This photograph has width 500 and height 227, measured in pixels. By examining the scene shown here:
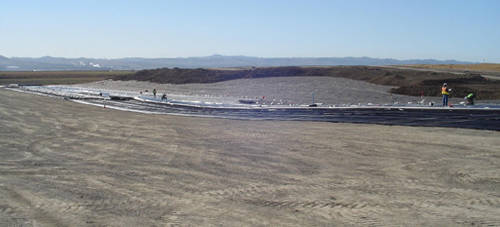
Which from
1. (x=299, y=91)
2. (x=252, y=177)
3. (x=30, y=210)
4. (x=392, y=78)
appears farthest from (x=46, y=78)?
(x=30, y=210)

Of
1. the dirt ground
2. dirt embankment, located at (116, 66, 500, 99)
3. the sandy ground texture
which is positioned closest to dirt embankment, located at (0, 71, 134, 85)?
dirt embankment, located at (116, 66, 500, 99)

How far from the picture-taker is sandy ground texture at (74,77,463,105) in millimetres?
32188

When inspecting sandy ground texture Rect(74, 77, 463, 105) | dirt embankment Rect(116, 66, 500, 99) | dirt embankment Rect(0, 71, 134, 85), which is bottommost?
dirt embankment Rect(0, 71, 134, 85)

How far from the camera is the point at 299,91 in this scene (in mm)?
37906

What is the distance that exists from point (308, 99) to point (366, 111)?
9057 millimetres

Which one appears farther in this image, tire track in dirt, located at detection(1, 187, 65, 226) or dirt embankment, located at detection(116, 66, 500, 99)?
dirt embankment, located at detection(116, 66, 500, 99)

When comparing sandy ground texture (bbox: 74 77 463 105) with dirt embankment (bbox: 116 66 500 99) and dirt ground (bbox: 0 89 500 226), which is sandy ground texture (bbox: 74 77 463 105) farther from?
dirt ground (bbox: 0 89 500 226)

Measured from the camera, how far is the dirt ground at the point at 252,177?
319 inches

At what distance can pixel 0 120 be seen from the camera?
75.2 ft

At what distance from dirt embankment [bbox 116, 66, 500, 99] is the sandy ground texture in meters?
2.07

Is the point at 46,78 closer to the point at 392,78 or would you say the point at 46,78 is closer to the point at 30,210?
the point at 392,78

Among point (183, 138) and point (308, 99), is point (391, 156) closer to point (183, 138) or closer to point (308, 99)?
point (183, 138)

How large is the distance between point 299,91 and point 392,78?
12416 mm

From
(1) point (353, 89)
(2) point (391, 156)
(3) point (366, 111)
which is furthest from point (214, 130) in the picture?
(1) point (353, 89)
